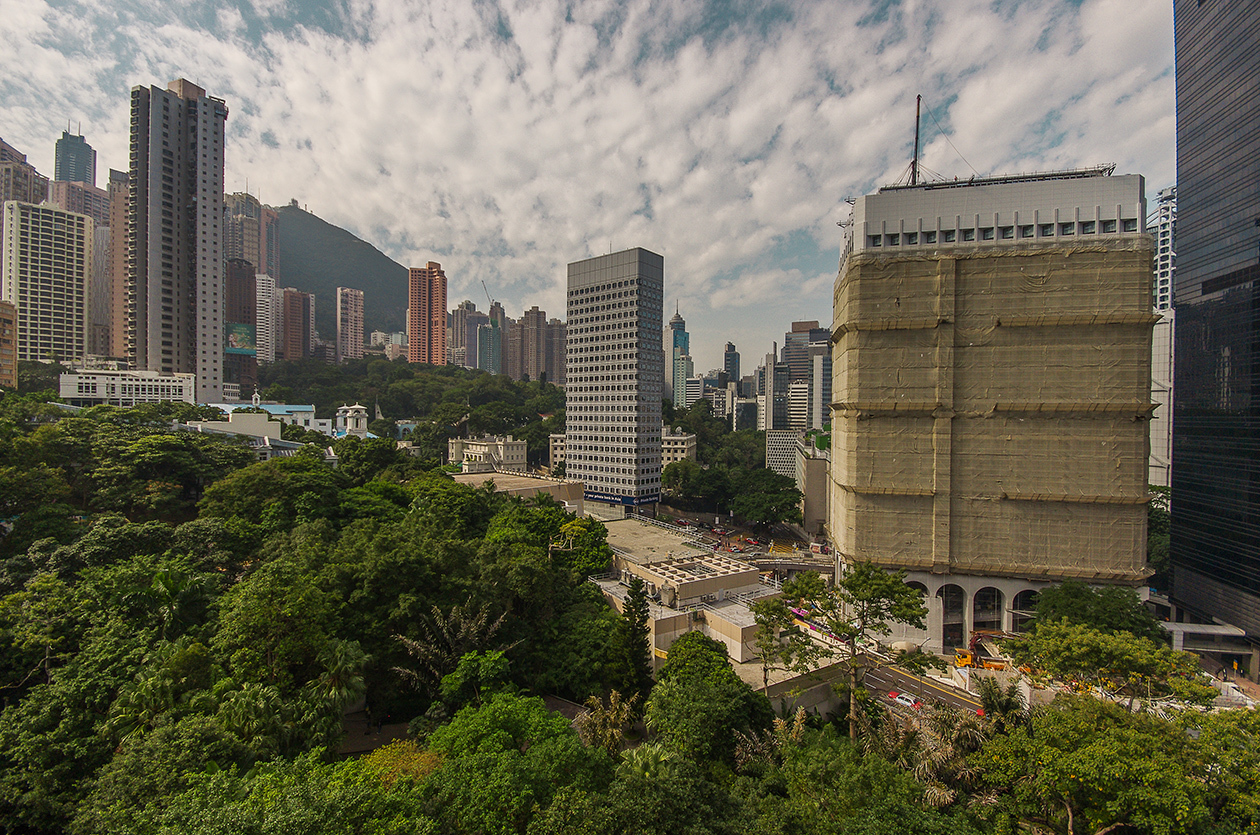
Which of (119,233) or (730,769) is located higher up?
(119,233)

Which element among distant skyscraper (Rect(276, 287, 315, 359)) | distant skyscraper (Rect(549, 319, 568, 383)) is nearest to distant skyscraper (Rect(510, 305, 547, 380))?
distant skyscraper (Rect(549, 319, 568, 383))

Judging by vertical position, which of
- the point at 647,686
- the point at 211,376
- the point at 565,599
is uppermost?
the point at 211,376

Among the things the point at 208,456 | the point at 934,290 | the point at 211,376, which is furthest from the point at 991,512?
the point at 211,376

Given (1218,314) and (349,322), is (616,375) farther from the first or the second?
(349,322)

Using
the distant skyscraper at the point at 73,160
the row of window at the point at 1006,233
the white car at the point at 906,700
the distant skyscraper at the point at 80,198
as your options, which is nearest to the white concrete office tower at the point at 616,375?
the row of window at the point at 1006,233

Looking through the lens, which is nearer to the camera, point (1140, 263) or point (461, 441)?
point (1140, 263)

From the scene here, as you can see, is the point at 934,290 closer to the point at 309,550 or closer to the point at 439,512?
the point at 439,512
